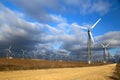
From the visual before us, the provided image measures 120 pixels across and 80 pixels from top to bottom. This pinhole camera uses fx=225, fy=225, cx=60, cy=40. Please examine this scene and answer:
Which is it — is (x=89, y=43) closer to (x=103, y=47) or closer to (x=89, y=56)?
(x=89, y=56)

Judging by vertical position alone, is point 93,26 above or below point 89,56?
above

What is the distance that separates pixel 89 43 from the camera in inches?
4584

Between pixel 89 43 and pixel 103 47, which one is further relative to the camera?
pixel 103 47

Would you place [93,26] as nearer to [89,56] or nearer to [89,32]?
[89,32]

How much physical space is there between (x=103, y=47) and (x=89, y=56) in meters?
72.7

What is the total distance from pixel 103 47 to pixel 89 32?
77.7 meters

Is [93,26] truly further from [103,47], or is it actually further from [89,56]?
[103,47]

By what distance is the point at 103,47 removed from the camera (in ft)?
629

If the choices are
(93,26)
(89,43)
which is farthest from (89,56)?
(93,26)

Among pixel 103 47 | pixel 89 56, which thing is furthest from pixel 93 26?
pixel 103 47

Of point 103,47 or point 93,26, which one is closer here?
point 93,26

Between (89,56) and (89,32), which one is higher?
(89,32)

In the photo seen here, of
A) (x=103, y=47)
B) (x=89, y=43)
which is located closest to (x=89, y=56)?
(x=89, y=43)

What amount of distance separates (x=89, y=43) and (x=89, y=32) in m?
5.86
